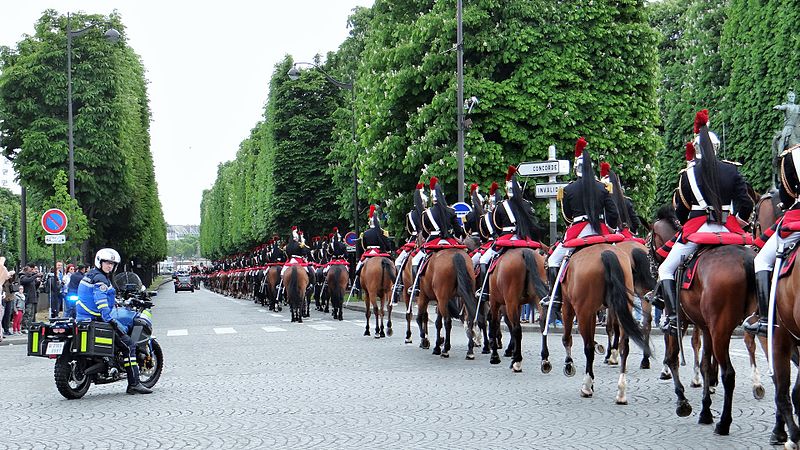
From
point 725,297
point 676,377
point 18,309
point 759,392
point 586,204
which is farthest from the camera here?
point 18,309

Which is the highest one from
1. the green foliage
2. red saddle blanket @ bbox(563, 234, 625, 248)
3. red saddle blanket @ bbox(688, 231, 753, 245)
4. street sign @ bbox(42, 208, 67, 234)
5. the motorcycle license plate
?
the green foliage

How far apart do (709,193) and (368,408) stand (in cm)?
400

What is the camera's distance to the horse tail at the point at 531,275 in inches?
585

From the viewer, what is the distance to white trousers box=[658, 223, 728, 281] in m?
9.76

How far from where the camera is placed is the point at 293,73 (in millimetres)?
43375

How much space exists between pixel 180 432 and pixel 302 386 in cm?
368

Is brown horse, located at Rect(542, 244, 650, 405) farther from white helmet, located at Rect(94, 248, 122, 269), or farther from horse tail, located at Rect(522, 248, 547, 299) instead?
white helmet, located at Rect(94, 248, 122, 269)

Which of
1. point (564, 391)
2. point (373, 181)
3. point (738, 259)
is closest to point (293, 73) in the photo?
point (373, 181)

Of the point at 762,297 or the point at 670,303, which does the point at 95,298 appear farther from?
the point at 762,297

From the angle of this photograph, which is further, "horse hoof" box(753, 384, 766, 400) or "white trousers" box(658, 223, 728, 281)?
"horse hoof" box(753, 384, 766, 400)

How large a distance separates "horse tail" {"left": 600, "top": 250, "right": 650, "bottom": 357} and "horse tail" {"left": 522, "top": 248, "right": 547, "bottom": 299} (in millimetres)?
3010

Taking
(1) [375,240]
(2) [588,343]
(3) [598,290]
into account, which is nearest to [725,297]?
(3) [598,290]

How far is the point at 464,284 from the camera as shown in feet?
54.8

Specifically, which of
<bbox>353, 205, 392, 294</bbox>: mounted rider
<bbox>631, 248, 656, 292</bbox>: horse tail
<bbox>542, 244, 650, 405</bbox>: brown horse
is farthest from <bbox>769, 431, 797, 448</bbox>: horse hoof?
<bbox>353, 205, 392, 294</bbox>: mounted rider
